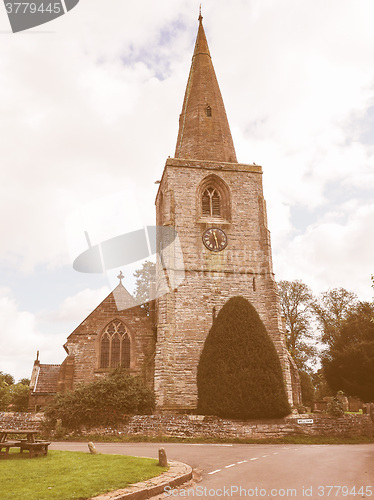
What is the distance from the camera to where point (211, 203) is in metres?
29.3

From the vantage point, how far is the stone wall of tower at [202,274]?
79.9 feet

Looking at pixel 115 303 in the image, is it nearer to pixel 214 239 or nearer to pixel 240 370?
pixel 214 239

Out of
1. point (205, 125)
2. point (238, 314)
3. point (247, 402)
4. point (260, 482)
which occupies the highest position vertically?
point (205, 125)

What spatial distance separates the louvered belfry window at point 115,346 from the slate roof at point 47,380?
4232 millimetres

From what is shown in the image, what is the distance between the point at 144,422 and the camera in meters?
19.5

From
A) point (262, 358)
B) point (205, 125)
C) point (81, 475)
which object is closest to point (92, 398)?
point (262, 358)

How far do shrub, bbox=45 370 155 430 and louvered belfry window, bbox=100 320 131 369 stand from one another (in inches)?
264

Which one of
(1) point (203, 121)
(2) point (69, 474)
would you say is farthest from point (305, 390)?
(2) point (69, 474)

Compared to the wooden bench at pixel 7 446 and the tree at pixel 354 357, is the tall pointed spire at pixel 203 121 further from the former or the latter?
the wooden bench at pixel 7 446

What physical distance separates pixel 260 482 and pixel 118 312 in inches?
822

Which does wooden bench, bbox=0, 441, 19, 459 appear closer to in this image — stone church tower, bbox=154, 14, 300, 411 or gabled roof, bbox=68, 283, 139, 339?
stone church tower, bbox=154, 14, 300, 411

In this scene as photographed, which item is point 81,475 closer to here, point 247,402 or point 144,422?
point 144,422

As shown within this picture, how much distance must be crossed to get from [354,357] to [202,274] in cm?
1584

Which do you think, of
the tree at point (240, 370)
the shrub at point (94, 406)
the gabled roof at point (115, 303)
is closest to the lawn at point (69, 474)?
the shrub at point (94, 406)
